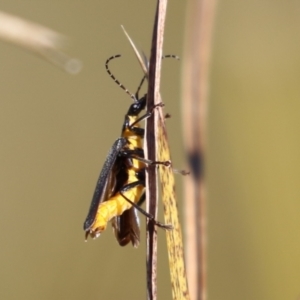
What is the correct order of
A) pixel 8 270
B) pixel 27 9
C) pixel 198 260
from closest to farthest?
pixel 198 260, pixel 27 9, pixel 8 270

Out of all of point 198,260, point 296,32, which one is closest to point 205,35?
point 198,260

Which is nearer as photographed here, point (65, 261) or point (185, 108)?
point (185, 108)

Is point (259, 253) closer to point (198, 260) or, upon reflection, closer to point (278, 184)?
point (278, 184)

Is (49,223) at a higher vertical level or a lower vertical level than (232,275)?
higher

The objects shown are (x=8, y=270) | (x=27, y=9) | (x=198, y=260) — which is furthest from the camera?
(x=8, y=270)

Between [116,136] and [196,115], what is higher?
[116,136]

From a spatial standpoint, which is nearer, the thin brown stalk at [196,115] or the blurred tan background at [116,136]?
the thin brown stalk at [196,115]

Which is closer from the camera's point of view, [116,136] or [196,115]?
[196,115]

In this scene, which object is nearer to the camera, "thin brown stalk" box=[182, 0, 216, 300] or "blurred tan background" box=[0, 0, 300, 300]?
"thin brown stalk" box=[182, 0, 216, 300]
